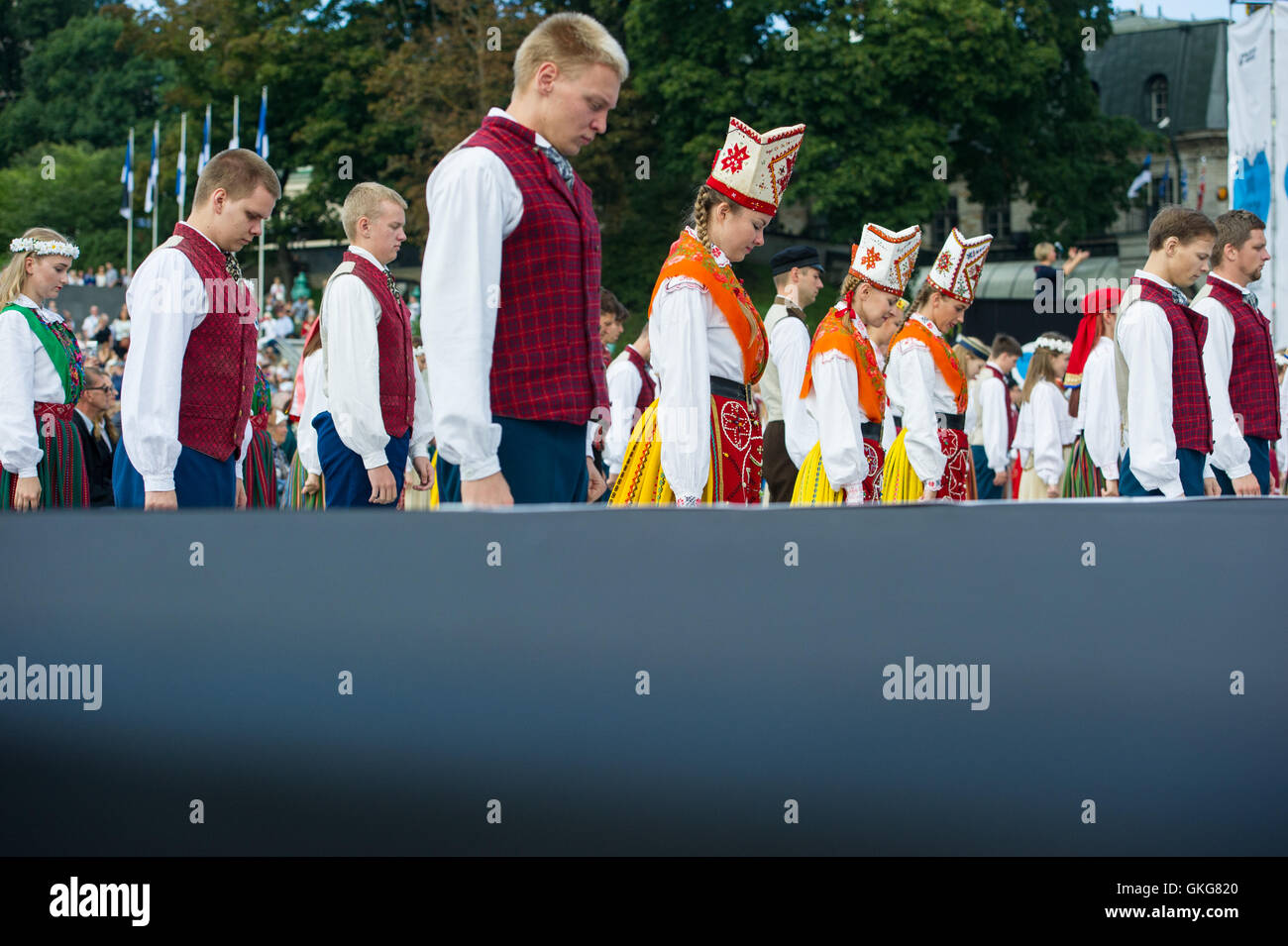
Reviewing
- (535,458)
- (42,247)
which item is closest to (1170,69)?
(42,247)

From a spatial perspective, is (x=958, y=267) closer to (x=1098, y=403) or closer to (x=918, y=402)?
(x=918, y=402)

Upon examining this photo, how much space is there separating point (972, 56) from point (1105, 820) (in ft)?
111

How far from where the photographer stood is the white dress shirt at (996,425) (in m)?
12.4

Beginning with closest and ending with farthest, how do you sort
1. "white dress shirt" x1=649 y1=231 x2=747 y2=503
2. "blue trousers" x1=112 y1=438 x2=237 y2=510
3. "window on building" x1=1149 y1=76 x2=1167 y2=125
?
"blue trousers" x1=112 y1=438 x2=237 y2=510 → "white dress shirt" x1=649 y1=231 x2=747 y2=503 → "window on building" x1=1149 y1=76 x2=1167 y2=125

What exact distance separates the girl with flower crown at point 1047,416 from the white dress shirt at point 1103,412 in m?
2.76

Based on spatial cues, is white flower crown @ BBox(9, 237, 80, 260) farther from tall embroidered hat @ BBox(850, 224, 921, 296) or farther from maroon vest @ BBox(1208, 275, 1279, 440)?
maroon vest @ BBox(1208, 275, 1279, 440)

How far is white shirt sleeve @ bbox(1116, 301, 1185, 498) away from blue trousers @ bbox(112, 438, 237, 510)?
3.23m

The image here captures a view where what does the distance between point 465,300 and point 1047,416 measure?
9.57 m

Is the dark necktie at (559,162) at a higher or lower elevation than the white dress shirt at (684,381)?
higher

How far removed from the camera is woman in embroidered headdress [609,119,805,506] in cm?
461

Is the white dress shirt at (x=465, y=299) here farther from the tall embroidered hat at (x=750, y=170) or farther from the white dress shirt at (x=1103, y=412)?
the white dress shirt at (x=1103, y=412)

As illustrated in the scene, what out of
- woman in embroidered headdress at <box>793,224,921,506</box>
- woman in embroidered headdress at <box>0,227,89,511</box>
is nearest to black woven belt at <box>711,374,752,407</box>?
woman in embroidered headdress at <box>793,224,921,506</box>

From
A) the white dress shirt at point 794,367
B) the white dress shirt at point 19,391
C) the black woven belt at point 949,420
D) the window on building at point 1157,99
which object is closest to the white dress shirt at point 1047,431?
the white dress shirt at point 794,367
